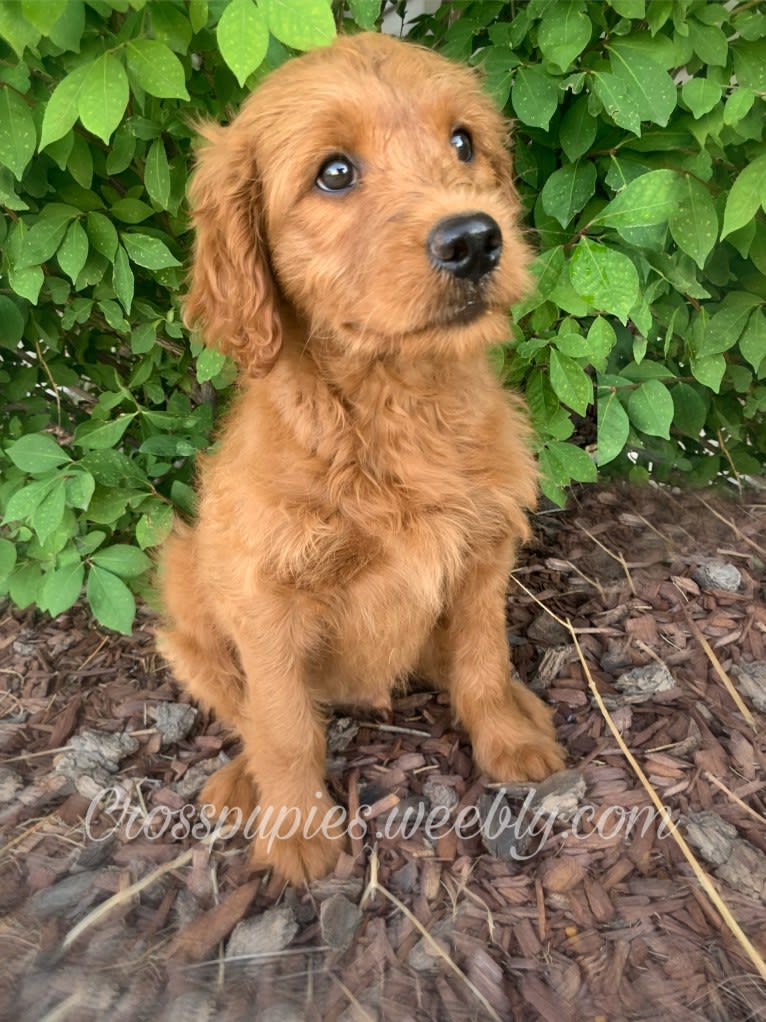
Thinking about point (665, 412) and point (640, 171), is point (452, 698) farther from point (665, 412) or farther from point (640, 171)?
point (640, 171)

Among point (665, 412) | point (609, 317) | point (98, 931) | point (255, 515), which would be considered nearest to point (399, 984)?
point (98, 931)

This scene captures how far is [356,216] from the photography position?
1.75 m

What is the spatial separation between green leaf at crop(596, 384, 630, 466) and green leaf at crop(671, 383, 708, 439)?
0.42 meters

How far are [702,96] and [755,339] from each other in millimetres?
779

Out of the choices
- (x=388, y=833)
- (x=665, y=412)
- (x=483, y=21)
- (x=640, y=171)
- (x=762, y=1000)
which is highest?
(x=483, y=21)

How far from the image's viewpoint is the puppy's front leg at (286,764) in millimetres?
2055

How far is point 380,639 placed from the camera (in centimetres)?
214

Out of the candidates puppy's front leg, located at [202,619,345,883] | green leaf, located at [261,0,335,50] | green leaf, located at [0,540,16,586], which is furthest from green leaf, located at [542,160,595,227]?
green leaf, located at [0,540,16,586]

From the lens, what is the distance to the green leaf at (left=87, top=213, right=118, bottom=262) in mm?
2275

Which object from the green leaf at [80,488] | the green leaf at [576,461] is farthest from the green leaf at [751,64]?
the green leaf at [80,488]

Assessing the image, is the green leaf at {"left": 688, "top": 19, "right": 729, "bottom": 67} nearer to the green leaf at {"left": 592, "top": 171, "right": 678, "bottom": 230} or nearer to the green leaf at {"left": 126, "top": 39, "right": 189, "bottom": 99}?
the green leaf at {"left": 592, "top": 171, "right": 678, "bottom": 230}

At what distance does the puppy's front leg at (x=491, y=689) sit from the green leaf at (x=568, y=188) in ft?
3.31

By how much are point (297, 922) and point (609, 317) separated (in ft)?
6.96

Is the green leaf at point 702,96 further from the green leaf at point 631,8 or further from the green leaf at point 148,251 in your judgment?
the green leaf at point 148,251
